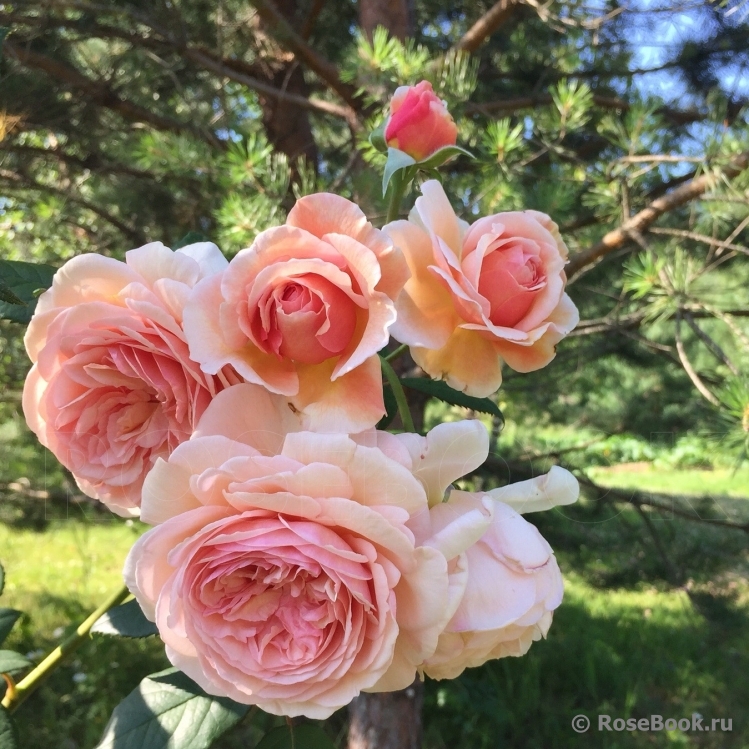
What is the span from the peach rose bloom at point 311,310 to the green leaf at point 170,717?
0.28m

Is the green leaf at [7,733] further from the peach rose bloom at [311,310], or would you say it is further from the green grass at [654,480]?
the green grass at [654,480]

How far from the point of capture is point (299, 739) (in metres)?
0.44

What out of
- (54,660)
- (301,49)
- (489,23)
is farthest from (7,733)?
(489,23)

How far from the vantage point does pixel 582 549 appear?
161 centimetres

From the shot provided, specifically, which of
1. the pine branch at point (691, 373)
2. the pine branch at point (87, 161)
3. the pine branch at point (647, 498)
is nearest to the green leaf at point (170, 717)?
the pine branch at point (691, 373)

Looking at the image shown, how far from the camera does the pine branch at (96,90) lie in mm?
1169

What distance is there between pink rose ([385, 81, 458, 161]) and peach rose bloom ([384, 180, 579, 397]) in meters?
0.09

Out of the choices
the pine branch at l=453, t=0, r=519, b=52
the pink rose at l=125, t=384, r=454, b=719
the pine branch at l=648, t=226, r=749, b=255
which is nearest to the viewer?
the pink rose at l=125, t=384, r=454, b=719

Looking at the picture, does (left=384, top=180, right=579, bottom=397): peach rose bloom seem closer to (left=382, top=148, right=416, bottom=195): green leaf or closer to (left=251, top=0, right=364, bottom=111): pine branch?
(left=382, top=148, right=416, bottom=195): green leaf

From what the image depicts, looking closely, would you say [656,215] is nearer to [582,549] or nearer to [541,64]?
[541,64]

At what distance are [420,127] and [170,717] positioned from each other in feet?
1.57

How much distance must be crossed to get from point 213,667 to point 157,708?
223 mm

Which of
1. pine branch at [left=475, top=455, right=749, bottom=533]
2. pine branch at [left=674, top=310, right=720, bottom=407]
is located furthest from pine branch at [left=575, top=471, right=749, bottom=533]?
pine branch at [left=674, top=310, right=720, bottom=407]

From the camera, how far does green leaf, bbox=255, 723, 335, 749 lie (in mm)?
439
